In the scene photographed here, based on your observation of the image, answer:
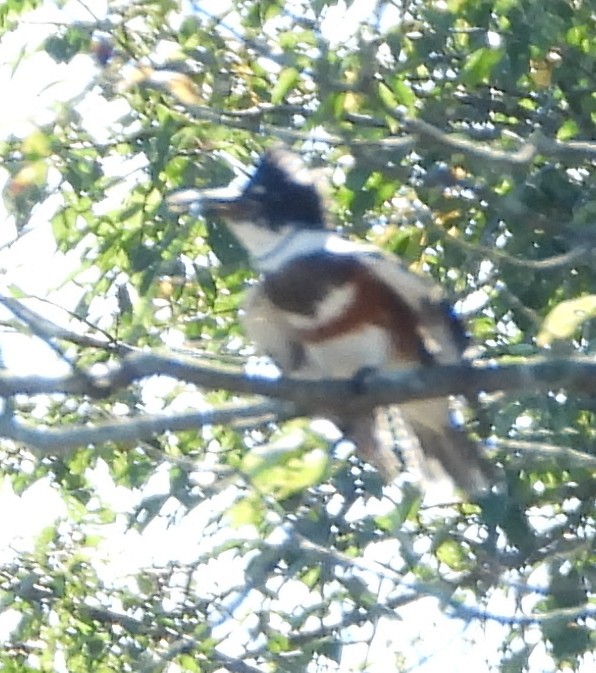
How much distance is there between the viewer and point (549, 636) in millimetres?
3400

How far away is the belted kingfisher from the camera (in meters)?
3.56

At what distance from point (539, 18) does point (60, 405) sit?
1959mm

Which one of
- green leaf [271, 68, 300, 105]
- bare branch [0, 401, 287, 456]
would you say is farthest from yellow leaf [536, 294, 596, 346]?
green leaf [271, 68, 300, 105]

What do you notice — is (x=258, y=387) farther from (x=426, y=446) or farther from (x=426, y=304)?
(x=426, y=446)

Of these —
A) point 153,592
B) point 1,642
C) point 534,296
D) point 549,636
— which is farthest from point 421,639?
point 1,642

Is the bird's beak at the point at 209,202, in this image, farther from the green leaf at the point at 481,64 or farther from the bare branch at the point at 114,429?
the bare branch at the point at 114,429

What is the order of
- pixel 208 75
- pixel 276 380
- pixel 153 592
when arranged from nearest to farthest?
pixel 276 380 → pixel 208 75 → pixel 153 592

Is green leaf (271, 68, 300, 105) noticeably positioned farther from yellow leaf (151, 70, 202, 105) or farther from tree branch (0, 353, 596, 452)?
tree branch (0, 353, 596, 452)

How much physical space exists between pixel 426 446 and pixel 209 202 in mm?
826

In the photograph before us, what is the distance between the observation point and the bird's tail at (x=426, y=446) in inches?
148

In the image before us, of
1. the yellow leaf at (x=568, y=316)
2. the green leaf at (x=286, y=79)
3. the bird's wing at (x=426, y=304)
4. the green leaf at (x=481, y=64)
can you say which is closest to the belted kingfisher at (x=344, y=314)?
the bird's wing at (x=426, y=304)

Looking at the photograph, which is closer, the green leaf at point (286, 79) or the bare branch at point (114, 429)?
the bare branch at point (114, 429)

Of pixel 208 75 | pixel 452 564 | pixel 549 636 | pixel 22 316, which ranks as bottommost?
pixel 22 316

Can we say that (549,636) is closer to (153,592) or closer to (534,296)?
(534,296)
